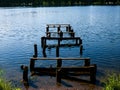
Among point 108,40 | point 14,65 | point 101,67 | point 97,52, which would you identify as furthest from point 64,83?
point 108,40

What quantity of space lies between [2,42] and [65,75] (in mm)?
24732

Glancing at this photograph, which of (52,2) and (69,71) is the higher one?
(52,2)

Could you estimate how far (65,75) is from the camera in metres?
25.0

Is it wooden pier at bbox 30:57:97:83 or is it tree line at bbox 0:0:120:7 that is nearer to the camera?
wooden pier at bbox 30:57:97:83

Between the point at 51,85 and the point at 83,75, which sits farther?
the point at 83,75

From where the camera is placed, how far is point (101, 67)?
28.6 m

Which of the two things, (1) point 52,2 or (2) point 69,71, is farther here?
(1) point 52,2

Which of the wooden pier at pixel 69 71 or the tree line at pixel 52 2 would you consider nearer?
the wooden pier at pixel 69 71

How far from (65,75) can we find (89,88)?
354 cm

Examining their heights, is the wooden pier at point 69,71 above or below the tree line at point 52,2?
below

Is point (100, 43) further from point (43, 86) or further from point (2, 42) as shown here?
point (43, 86)

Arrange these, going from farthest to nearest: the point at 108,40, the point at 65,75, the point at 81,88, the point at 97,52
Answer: the point at 108,40
the point at 97,52
the point at 65,75
the point at 81,88

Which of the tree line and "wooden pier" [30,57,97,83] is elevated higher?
the tree line

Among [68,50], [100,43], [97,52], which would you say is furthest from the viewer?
[100,43]
